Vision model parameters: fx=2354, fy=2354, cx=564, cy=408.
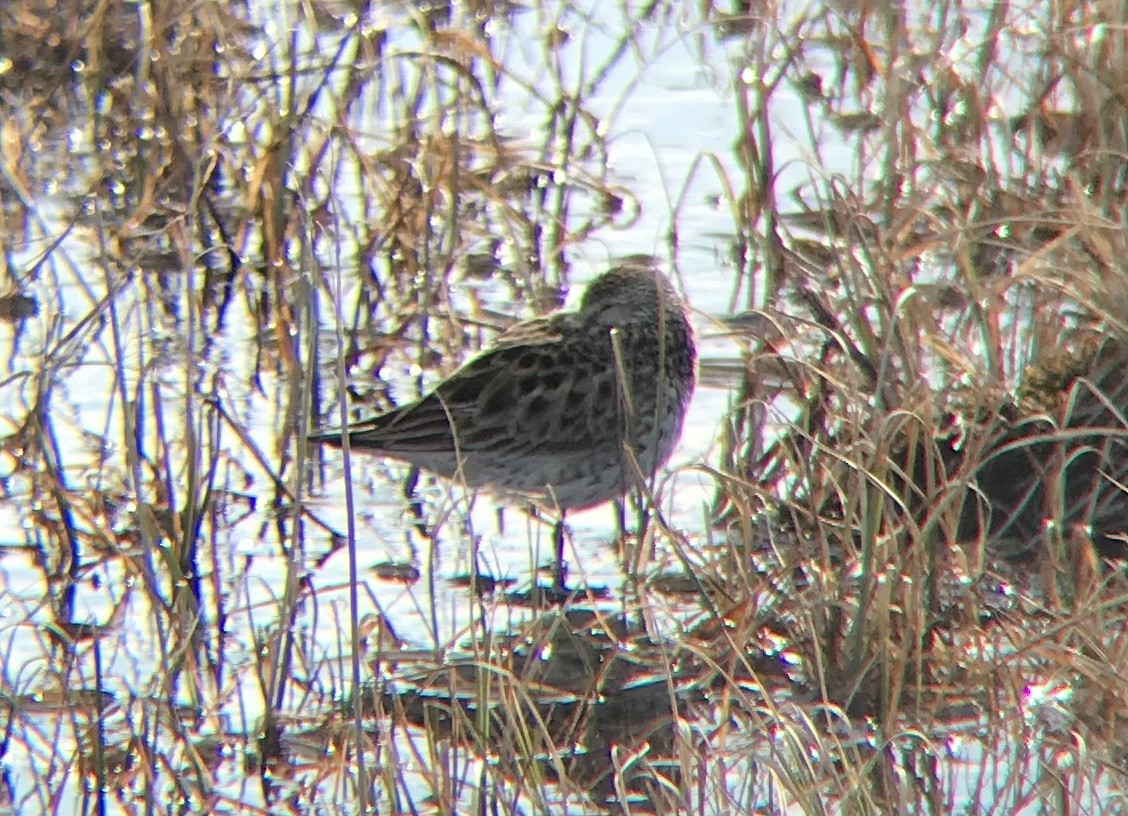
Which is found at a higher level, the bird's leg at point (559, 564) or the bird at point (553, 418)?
the bird at point (553, 418)

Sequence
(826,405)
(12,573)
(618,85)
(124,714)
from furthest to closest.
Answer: (618,85) → (826,405) → (12,573) → (124,714)

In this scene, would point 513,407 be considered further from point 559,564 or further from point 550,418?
point 559,564

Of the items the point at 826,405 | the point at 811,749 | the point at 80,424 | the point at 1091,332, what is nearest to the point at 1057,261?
the point at 1091,332

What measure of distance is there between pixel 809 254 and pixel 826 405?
1.64 m

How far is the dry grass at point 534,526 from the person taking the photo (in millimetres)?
4809

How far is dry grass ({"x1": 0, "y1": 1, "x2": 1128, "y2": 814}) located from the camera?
15.8 feet

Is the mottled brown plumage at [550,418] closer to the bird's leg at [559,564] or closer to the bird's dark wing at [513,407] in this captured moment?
the bird's dark wing at [513,407]

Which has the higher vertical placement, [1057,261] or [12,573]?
[1057,261]

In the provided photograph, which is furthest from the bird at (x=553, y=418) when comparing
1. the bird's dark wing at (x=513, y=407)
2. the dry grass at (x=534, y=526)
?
the dry grass at (x=534, y=526)

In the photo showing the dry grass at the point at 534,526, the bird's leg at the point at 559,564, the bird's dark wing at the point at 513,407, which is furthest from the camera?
the bird's dark wing at the point at 513,407

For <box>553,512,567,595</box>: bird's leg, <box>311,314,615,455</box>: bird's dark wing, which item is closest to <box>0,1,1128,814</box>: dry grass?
<box>553,512,567,595</box>: bird's leg

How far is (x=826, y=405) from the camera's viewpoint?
6387 mm

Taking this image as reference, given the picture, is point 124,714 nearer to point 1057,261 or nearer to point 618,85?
point 1057,261

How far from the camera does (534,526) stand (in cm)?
662
